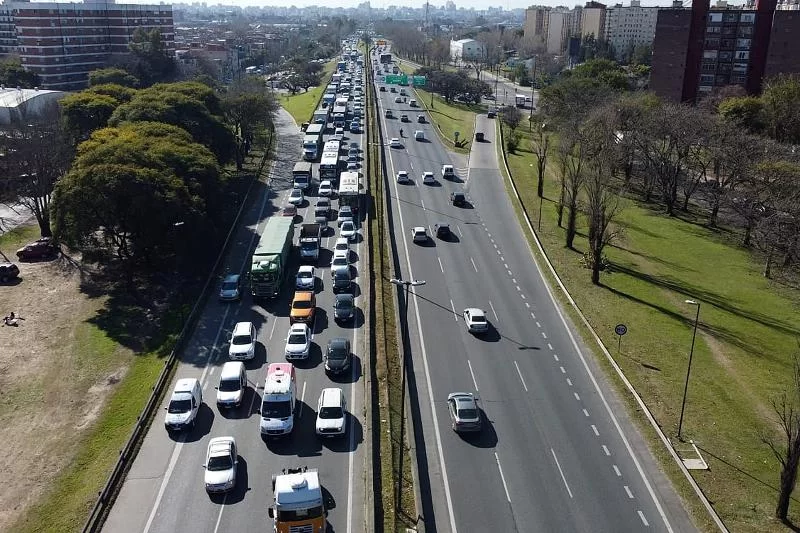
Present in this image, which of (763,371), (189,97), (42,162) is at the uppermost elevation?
(189,97)

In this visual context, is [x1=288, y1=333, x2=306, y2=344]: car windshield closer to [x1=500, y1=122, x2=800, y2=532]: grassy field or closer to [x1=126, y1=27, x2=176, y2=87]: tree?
[x1=500, y1=122, x2=800, y2=532]: grassy field

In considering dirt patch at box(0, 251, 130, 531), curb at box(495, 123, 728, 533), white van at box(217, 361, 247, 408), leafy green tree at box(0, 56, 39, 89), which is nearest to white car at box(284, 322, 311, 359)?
white van at box(217, 361, 247, 408)

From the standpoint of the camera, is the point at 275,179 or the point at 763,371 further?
the point at 275,179

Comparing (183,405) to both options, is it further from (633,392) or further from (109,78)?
(109,78)

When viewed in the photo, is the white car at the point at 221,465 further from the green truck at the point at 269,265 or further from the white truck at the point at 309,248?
the white truck at the point at 309,248

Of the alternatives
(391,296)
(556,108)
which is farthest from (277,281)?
Result: (556,108)

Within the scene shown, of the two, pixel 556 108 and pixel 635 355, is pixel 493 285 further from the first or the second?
pixel 556 108

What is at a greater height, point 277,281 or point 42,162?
point 42,162
